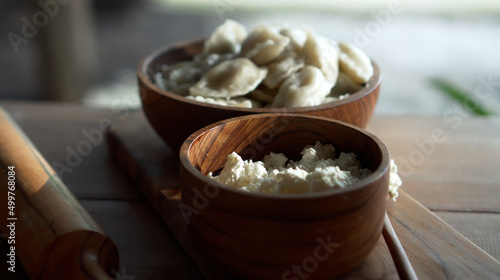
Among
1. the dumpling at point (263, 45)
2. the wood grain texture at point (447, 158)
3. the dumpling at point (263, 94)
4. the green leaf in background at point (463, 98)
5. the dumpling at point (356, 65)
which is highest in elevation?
the dumpling at point (263, 45)

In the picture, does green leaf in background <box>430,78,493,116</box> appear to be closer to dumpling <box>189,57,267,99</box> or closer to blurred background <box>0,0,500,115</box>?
blurred background <box>0,0,500,115</box>

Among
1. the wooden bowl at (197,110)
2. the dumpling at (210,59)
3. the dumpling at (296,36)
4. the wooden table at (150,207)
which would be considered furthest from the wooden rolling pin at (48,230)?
the dumpling at (296,36)

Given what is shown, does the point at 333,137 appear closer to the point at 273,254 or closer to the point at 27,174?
the point at 273,254

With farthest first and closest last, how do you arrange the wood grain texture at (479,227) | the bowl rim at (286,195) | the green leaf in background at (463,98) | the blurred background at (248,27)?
the blurred background at (248,27), the green leaf in background at (463,98), the wood grain texture at (479,227), the bowl rim at (286,195)

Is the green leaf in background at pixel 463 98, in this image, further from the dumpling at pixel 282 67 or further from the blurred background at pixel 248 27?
the dumpling at pixel 282 67

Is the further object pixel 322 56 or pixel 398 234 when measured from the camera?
pixel 322 56

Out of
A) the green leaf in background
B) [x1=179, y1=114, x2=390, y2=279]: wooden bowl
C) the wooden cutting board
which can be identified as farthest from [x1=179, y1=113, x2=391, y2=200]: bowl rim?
the green leaf in background

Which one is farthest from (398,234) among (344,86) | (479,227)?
(344,86)

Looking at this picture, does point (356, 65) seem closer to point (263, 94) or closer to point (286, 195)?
point (263, 94)
